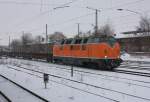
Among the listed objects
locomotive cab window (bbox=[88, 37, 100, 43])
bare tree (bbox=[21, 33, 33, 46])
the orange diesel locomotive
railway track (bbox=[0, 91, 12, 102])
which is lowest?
railway track (bbox=[0, 91, 12, 102])

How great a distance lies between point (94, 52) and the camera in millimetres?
29234

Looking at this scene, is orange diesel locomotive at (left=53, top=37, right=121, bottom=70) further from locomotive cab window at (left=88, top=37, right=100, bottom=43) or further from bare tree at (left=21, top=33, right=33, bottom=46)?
bare tree at (left=21, top=33, right=33, bottom=46)

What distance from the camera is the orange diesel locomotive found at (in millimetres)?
28344

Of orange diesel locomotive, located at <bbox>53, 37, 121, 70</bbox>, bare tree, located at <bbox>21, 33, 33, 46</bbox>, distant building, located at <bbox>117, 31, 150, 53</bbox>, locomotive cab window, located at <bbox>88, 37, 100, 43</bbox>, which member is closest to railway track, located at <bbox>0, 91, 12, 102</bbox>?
orange diesel locomotive, located at <bbox>53, 37, 121, 70</bbox>

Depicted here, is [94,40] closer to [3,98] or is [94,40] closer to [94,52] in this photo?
[94,52]

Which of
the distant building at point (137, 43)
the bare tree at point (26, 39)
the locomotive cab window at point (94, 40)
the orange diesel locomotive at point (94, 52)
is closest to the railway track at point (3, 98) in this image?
the orange diesel locomotive at point (94, 52)

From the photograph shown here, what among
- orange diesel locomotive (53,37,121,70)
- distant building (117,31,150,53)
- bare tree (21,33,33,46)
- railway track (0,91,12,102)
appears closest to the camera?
railway track (0,91,12,102)

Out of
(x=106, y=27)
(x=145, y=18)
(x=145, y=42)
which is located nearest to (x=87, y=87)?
(x=145, y=42)

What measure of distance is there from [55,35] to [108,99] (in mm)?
129583

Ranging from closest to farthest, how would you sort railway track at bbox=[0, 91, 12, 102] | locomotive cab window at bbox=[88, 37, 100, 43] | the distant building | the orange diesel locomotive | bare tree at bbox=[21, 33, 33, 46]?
railway track at bbox=[0, 91, 12, 102] → the orange diesel locomotive → locomotive cab window at bbox=[88, 37, 100, 43] → the distant building → bare tree at bbox=[21, 33, 33, 46]

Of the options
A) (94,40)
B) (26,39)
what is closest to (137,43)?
(94,40)

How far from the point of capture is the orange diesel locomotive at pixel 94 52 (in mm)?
28344

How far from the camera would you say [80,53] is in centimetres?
3191

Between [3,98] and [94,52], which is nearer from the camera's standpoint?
[3,98]
